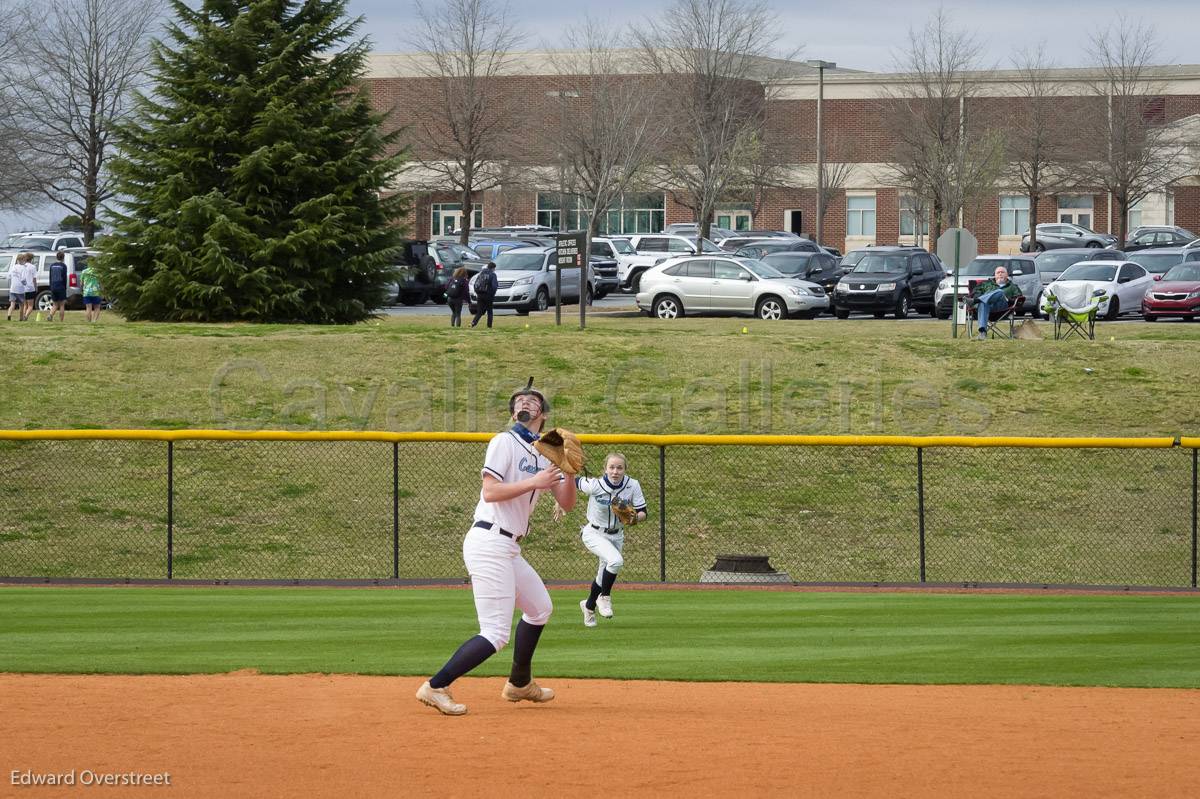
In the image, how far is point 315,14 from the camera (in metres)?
30.0

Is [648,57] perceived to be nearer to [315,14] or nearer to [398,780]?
[315,14]

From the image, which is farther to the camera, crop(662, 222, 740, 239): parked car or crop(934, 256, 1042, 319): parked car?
crop(662, 222, 740, 239): parked car

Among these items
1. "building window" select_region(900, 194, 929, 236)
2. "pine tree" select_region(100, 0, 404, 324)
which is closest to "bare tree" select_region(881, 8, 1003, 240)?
"building window" select_region(900, 194, 929, 236)

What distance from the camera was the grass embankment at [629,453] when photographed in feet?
62.1

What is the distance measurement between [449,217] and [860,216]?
20513mm

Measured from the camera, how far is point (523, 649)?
8.91 metres

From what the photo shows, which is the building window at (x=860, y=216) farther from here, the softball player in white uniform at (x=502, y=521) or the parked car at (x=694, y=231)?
the softball player in white uniform at (x=502, y=521)

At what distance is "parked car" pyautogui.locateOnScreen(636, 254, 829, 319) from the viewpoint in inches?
1447

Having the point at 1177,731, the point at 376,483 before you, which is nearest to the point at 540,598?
the point at 1177,731

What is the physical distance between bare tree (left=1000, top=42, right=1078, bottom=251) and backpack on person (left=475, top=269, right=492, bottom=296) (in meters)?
38.3

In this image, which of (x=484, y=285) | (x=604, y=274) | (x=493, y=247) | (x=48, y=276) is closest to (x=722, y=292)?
(x=484, y=285)

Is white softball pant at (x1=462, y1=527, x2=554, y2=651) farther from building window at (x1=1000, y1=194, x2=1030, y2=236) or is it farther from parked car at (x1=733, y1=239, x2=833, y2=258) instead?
building window at (x1=1000, y1=194, x2=1030, y2=236)

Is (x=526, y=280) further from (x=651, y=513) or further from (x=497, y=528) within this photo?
(x=497, y=528)

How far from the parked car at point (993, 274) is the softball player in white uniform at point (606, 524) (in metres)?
25.1
